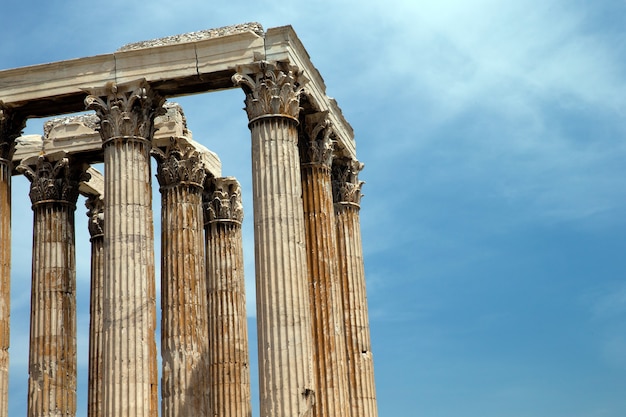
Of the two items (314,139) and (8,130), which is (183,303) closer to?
(314,139)

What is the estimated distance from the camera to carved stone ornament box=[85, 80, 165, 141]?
3597 cm

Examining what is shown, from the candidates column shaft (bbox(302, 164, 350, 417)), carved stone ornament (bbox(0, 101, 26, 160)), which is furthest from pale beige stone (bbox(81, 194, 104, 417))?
column shaft (bbox(302, 164, 350, 417))

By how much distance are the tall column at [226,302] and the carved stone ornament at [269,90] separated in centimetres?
1061

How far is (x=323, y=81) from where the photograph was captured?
39.2 metres

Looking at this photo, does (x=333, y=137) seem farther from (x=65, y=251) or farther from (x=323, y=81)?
(x=65, y=251)

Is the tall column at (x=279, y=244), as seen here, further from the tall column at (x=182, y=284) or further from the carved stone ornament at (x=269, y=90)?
the tall column at (x=182, y=284)

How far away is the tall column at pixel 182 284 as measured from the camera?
127ft

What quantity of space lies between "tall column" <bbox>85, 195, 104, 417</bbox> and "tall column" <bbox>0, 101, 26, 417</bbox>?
535 centimetres

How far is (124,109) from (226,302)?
1087 cm

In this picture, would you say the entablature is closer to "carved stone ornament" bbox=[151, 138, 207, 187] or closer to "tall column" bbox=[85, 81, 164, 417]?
"tall column" bbox=[85, 81, 164, 417]

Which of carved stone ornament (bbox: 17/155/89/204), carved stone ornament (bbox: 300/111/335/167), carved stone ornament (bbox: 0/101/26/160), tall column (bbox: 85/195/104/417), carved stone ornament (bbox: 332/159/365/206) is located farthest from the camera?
tall column (bbox: 85/195/104/417)

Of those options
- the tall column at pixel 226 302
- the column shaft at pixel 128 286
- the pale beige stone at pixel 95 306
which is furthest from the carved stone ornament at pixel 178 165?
the column shaft at pixel 128 286

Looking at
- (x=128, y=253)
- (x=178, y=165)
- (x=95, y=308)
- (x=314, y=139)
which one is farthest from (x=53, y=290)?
(x=314, y=139)

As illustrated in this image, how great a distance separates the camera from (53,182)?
4222 centimetres
